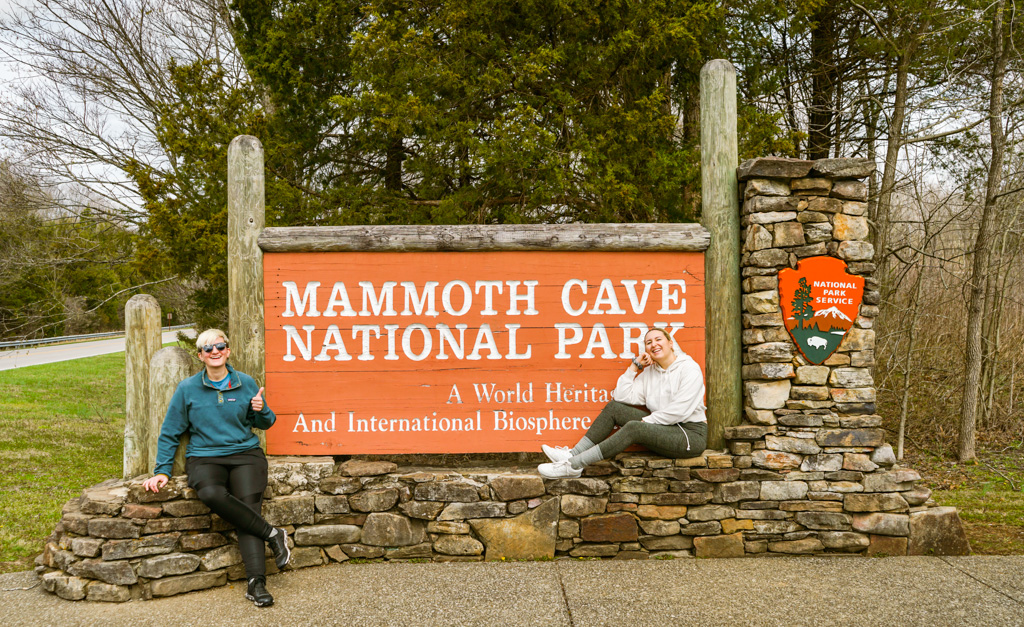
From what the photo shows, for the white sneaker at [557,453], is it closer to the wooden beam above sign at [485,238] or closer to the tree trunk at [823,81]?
the wooden beam above sign at [485,238]

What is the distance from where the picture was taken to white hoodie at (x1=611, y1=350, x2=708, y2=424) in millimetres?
4113

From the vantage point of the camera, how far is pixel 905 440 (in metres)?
7.92

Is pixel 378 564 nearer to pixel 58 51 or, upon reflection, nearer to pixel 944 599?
pixel 944 599

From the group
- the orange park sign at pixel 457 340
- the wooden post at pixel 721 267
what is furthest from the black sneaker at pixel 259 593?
the wooden post at pixel 721 267

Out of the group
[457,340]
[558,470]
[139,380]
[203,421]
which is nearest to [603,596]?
[558,470]

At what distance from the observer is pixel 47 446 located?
27.1 ft

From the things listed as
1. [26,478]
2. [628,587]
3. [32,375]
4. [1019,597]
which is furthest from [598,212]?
[32,375]

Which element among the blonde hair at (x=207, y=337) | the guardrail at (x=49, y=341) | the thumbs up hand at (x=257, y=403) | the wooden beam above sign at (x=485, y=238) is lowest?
the thumbs up hand at (x=257, y=403)

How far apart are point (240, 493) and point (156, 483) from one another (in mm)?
Result: 469

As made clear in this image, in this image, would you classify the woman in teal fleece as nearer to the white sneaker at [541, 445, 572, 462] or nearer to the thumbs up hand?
the thumbs up hand

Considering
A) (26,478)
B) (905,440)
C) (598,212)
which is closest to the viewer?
(26,478)

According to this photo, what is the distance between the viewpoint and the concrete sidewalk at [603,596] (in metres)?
3.31

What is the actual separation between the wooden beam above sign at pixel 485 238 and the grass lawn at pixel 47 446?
107 inches

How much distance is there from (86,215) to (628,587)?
992cm
